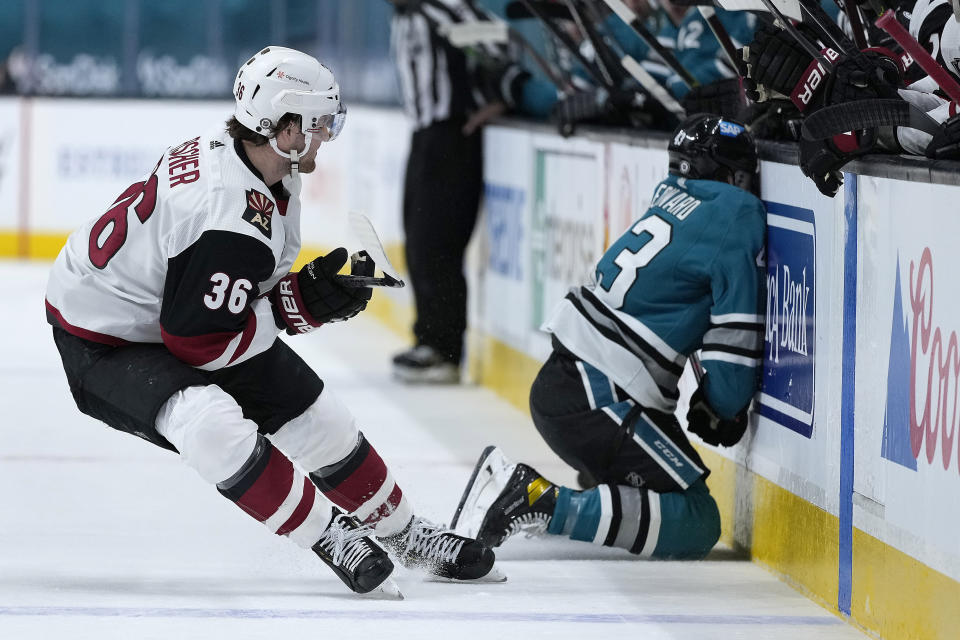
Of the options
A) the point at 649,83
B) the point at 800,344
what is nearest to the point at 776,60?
the point at 800,344

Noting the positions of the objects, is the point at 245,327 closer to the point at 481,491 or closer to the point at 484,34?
the point at 481,491

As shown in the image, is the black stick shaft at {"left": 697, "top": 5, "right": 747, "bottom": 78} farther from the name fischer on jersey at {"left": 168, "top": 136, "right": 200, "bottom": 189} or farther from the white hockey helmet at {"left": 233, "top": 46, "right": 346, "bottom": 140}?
the name fischer on jersey at {"left": 168, "top": 136, "right": 200, "bottom": 189}

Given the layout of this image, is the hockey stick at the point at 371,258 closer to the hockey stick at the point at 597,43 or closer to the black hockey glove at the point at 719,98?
the black hockey glove at the point at 719,98

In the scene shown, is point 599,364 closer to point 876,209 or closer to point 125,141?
point 876,209

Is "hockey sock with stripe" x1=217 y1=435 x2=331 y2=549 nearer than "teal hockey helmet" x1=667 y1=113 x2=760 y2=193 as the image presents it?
Yes

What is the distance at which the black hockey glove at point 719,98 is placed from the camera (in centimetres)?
453

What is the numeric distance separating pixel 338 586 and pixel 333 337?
16.2 feet

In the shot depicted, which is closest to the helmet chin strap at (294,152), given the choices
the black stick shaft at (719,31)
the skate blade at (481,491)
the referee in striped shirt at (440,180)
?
the skate blade at (481,491)

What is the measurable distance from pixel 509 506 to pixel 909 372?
1.11 metres

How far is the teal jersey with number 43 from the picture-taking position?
3.77 m

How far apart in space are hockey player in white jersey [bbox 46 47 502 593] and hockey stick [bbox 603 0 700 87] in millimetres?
1562

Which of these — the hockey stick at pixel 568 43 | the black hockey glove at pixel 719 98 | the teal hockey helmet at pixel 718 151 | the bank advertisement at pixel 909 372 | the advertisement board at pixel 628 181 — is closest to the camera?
the bank advertisement at pixel 909 372

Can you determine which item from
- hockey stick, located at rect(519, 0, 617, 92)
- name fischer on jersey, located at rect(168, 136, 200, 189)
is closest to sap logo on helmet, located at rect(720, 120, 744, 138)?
name fischer on jersey, located at rect(168, 136, 200, 189)

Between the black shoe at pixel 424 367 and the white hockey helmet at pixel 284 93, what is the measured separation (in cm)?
349
